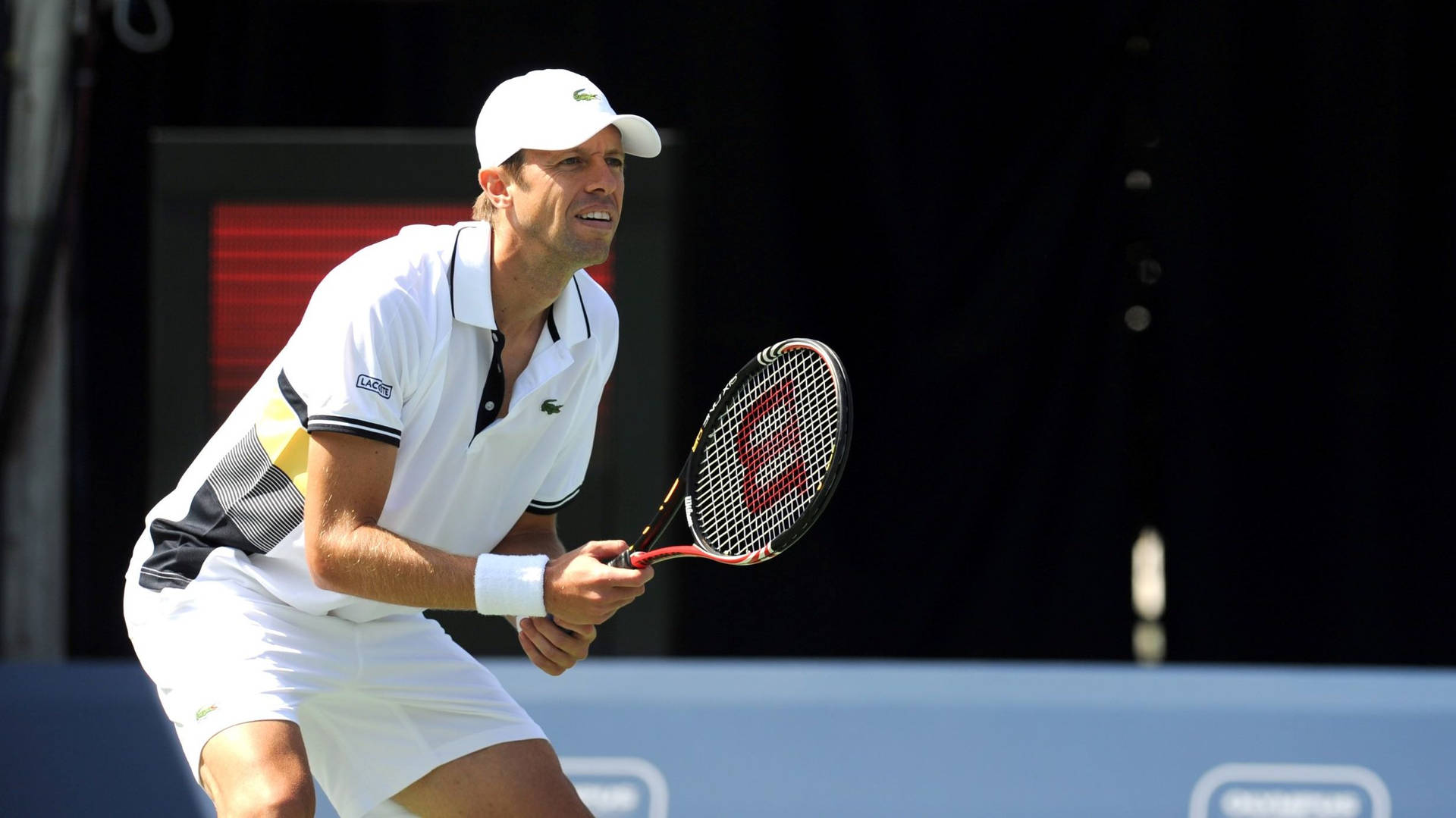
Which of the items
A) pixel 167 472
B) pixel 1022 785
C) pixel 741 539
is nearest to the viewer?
pixel 741 539

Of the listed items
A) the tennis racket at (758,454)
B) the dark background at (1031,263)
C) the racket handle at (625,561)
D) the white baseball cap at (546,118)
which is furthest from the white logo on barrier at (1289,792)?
the white baseball cap at (546,118)

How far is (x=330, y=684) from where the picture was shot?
9.22 ft

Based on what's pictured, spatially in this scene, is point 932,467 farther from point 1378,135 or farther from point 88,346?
point 88,346

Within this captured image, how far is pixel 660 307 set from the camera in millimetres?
4520

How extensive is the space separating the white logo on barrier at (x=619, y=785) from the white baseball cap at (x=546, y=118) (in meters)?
1.72

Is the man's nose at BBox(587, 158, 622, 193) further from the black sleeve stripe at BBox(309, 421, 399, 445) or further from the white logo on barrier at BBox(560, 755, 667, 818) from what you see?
the white logo on barrier at BBox(560, 755, 667, 818)

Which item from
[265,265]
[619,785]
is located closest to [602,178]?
[619,785]

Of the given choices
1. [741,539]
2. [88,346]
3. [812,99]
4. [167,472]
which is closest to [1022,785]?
[741,539]

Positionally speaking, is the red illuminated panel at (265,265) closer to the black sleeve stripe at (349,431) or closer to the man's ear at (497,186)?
the man's ear at (497,186)

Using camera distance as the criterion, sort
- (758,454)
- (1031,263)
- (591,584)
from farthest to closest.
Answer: (1031,263)
(758,454)
(591,584)

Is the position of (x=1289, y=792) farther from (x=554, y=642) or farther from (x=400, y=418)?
(x=400, y=418)

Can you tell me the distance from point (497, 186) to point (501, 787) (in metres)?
0.93

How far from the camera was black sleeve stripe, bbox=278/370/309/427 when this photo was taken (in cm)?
255

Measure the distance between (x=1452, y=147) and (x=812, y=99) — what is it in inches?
64.1
